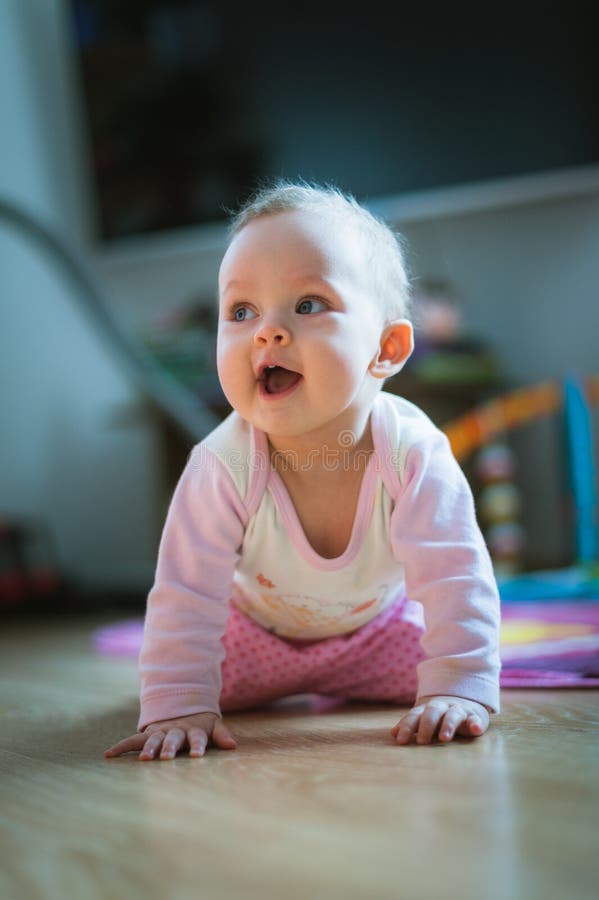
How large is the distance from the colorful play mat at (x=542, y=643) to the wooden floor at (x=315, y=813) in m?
0.08

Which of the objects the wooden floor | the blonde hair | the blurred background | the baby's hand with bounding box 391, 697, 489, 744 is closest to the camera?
the wooden floor

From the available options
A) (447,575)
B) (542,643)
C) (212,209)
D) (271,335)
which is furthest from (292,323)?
(212,209)

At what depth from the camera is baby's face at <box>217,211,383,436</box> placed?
89 cm

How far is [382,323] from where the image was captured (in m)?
0.98

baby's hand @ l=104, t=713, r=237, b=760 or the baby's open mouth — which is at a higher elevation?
the baby's open mouth

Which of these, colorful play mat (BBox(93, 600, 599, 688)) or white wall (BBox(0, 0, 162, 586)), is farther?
white wall (BBox(0, 0, 162, 586))

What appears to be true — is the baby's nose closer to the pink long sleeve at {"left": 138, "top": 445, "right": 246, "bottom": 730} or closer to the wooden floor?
the pink long sleeve at {"left": 138, "top": 445, "right": 246, "bottom": 730}

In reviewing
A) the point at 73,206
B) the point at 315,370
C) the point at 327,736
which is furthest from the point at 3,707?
the point at 73,206

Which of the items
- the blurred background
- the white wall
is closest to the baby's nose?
the blurred background

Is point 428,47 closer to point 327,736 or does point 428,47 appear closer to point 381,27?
point 381,27

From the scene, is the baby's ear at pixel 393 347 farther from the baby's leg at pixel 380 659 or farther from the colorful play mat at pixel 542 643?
the colorful play mat at pixel 542 643

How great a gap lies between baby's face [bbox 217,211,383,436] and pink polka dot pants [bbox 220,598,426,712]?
0.83ft

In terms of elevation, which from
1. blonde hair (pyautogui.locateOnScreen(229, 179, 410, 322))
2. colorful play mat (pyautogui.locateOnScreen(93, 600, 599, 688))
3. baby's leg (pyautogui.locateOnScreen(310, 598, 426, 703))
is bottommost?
colorful play mat (pyautogui.locateOnScreen(93, 600, 599, 688))

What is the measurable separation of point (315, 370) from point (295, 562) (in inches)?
8.1
